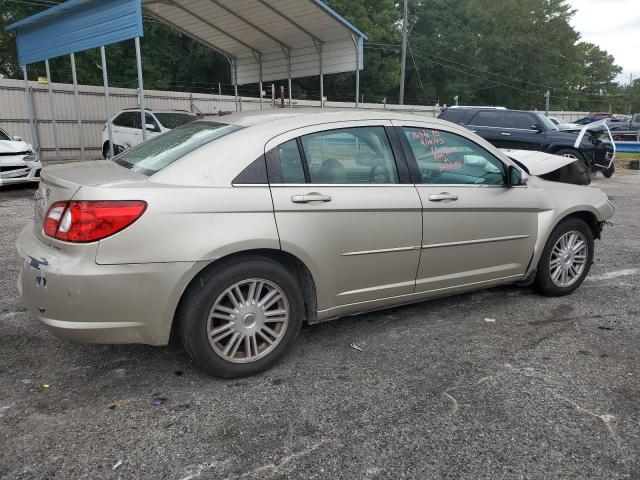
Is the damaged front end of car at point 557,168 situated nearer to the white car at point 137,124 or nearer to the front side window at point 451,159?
the front side window at point 451,159

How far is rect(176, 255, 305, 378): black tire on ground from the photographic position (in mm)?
2945

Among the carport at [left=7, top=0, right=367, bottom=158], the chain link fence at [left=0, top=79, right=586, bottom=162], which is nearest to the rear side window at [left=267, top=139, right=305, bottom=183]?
the carport at [left=7, top=0, right=367, bottom=158]

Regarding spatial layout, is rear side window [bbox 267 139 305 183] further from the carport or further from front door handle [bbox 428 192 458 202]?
the carport

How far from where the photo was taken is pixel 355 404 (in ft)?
9.55

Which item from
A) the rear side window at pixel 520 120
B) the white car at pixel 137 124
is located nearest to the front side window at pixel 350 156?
the white car at pixel 137 124

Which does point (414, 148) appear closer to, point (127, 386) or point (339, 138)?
point (339, 138)

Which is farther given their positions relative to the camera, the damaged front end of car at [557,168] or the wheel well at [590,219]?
Result: the damaged front end of car at [557,168]

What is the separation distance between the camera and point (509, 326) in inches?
159

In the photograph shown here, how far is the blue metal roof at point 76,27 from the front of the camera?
965cm

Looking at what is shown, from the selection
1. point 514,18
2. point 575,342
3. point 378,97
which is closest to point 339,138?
point 575,342

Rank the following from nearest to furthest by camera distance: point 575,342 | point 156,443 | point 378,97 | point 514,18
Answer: point 156,443 → point 575,342 → point 378,97 → point 514,18

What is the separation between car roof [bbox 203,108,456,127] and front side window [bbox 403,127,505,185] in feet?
0.57

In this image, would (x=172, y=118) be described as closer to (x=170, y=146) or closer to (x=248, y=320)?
(x=170, y=146)

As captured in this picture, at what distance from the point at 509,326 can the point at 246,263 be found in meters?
2.17
